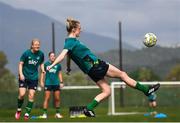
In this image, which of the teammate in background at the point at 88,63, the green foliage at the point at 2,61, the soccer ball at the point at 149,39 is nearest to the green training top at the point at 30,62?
the soccer ball at the point at 149,39

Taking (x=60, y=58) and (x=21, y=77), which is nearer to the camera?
(x=60, y=58)

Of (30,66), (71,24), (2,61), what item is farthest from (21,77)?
(2,61)

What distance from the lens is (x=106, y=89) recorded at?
37.6 feet

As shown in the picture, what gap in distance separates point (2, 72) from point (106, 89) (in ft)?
388

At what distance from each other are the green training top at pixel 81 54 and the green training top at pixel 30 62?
15.4ft

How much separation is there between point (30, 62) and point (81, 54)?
15.8ft

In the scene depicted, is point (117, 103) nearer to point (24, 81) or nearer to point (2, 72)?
point (24, 81)

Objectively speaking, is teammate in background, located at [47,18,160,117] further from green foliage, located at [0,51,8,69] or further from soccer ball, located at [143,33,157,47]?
green foliage, located at [0,51,8,69]

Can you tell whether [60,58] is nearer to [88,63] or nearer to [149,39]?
[88,63]

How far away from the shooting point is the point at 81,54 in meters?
11.4

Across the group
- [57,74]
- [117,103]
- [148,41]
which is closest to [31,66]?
[57,74]

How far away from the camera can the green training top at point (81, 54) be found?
37.2ft

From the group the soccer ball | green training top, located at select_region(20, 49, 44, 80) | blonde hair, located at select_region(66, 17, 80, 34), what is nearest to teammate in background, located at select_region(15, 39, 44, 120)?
green training top, located at select_region(20, 49, 44, 80)

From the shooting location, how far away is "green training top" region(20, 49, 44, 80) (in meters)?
16.0
